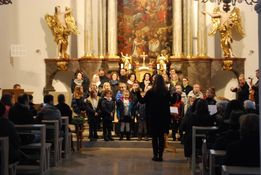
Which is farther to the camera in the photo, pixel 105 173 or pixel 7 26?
pixel 7 26

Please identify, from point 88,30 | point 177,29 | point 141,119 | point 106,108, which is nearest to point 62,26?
point 88,30

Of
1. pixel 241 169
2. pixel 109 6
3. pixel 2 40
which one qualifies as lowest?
pixel 241 169

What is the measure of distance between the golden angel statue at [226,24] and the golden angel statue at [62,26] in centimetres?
454

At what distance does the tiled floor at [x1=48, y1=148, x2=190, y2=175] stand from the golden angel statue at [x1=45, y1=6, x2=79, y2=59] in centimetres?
598

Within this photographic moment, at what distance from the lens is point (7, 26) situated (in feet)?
59.3

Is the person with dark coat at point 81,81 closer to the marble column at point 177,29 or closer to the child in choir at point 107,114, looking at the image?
the child in choir at point 107,114

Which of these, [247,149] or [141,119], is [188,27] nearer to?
[141,119]

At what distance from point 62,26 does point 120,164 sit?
8.25m

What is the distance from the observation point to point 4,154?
658 centimetres

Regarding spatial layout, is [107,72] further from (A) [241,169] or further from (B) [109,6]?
(A) [241,169]

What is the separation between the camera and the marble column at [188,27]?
1744 centimetres

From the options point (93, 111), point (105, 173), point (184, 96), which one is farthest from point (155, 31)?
point (105, 173)

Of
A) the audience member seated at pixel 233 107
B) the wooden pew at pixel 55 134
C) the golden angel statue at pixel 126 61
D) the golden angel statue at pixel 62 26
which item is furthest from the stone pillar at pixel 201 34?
the audience member seated at pixel 233 107

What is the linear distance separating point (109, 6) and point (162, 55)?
242cm
